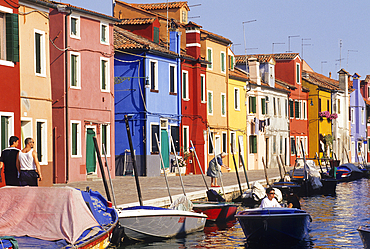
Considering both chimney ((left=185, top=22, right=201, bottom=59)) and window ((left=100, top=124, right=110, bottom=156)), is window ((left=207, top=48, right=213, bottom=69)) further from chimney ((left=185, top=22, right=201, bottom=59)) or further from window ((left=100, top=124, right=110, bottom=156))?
window ((left=100, top=124, right=110, bottom=156))

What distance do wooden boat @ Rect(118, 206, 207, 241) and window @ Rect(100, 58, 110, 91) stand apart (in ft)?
45.1

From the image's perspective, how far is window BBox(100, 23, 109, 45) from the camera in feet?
98.8

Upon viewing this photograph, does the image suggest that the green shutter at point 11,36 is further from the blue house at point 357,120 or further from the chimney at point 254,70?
the blue house at point 357,120

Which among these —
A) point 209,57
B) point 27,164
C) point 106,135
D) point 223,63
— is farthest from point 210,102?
point 27,164

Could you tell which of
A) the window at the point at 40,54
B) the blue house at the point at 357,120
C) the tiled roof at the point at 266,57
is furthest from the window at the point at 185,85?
the blue house at the point at 357,120

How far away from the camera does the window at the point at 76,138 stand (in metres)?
27.9

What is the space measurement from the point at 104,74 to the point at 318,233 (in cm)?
1502

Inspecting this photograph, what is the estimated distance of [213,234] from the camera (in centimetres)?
1844

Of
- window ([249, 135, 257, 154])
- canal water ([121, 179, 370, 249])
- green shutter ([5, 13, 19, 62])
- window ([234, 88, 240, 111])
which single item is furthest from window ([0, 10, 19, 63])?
window ([249, 135, 257, 154])

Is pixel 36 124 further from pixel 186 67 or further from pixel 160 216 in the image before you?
pixel 186 67

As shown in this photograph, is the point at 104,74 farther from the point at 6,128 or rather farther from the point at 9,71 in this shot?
the point at 6,128

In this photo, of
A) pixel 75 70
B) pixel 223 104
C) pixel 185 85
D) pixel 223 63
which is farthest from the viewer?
pixel 223 104

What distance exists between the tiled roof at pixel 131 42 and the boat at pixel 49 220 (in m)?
20.5

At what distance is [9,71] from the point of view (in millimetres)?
20125
